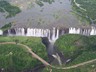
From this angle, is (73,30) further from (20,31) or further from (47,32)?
(20,31)

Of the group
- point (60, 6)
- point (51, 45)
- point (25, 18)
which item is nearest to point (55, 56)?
point (51, 45)

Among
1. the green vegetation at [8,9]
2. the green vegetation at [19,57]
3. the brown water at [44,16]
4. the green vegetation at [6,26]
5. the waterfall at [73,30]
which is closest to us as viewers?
the green vegetation at [19,57]

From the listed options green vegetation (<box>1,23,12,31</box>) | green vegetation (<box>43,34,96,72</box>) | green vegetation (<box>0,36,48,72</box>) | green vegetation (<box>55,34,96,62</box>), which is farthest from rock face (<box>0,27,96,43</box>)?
green vegetation (<box>0,36,48,72</box>)

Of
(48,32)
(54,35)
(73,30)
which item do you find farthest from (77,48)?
(48,32)

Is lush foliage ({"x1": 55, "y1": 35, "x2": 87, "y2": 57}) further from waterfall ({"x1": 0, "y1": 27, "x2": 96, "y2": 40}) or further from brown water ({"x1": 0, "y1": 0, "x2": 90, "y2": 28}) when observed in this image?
brown water ({"x1": 0, "y1": 0, "x2": 90, "y2": 28})

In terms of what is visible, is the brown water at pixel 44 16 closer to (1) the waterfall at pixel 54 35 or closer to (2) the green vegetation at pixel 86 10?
(2) the green vegetation at pixel 86 10

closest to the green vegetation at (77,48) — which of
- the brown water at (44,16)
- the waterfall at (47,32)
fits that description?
the waterfall at (47,32)

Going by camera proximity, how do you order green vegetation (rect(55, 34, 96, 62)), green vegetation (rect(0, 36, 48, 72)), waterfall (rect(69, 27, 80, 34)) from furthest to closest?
waterfall (rect(69, 27, 80, 34)) → green vegetation (rect(55, 34, 96, 62)) → green vegetation (rect(0, 36, 48, 72))
